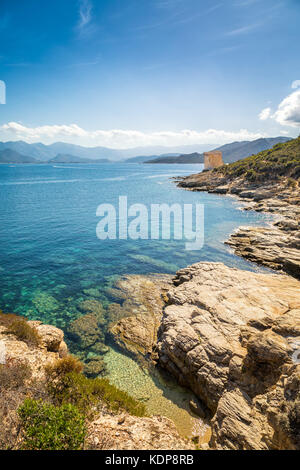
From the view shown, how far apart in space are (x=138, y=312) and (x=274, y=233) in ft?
81.7

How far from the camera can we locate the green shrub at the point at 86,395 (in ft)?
27.8

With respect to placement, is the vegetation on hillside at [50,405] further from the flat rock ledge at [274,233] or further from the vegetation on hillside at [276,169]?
the vegetation on hillside at [276,169]

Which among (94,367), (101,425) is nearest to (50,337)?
(94,367)

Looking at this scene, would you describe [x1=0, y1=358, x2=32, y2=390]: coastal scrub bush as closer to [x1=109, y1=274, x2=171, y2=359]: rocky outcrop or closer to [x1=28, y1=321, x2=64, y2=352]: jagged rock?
[x1=28, y1=321, x2=64, y2=352]: jagged rock

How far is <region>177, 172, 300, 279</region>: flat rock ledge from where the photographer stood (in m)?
25.3

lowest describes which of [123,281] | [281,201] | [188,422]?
[188,422]

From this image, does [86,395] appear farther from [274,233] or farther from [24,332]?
[274,233]

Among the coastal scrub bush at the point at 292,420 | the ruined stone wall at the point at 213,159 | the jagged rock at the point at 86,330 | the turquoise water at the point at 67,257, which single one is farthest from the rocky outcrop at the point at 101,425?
the ruined stone wall at the point at 213,159

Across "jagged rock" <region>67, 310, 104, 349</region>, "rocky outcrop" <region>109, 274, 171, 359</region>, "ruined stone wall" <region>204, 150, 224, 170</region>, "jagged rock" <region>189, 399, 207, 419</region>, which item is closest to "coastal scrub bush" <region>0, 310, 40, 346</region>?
"jagged rock" <region>67, 310, 104, 349</region>

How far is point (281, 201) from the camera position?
5406 centimetres

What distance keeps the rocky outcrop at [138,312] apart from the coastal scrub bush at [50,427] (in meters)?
6.86
